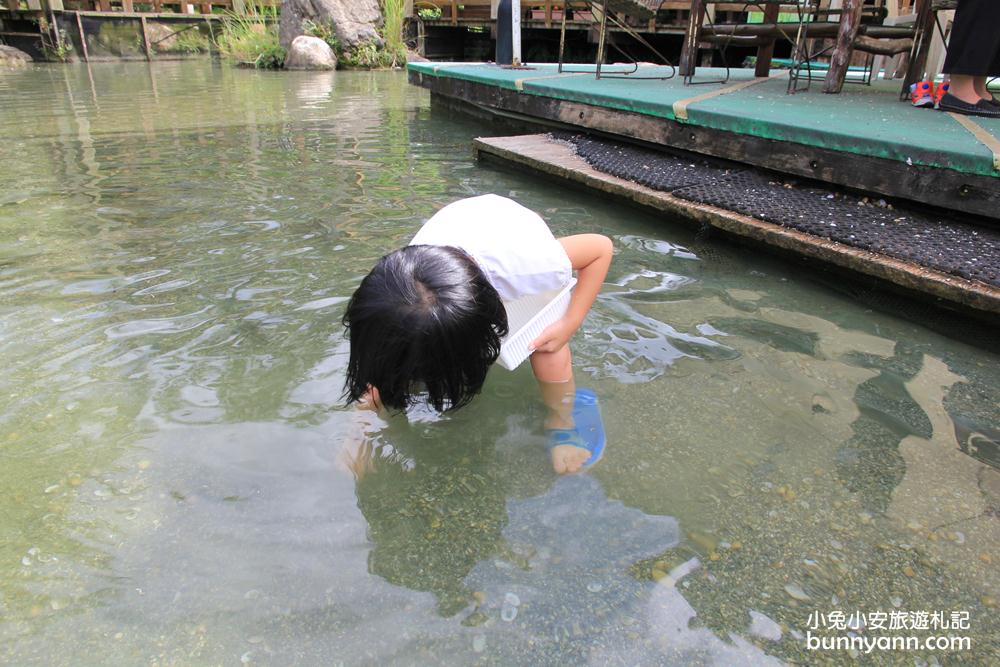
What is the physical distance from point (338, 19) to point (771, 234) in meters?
16.0

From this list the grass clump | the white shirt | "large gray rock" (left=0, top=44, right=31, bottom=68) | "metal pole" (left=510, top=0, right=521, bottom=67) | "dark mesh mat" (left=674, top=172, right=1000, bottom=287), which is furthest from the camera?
the grass clump

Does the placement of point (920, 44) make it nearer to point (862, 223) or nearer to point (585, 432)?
point (862, 223)

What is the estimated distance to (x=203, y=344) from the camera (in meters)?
2.37

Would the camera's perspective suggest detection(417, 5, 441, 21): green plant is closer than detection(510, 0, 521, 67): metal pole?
No

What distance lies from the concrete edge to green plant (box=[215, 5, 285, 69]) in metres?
13.2

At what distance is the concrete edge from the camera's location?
2.33 m

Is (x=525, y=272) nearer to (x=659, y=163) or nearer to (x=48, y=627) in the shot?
(x=48, y=627)

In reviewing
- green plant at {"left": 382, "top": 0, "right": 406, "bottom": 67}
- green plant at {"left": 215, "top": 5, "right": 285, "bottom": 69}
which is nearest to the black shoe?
green plant at {"left": 382, "top": 0, "right": 406, "bottom": 67}

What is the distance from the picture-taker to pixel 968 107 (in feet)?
11.9

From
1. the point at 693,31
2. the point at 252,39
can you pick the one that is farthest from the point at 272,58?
the point at 693,31

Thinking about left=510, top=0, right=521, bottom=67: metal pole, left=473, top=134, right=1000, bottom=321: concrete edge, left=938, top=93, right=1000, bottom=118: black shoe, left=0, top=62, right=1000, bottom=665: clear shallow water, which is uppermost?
left=510, top=0, right=521, bottom=67: metal pole

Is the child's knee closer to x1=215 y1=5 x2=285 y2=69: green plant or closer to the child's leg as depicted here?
the child's leg

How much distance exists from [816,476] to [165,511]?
1.65 m

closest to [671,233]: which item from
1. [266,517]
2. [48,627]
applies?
[266,517]
